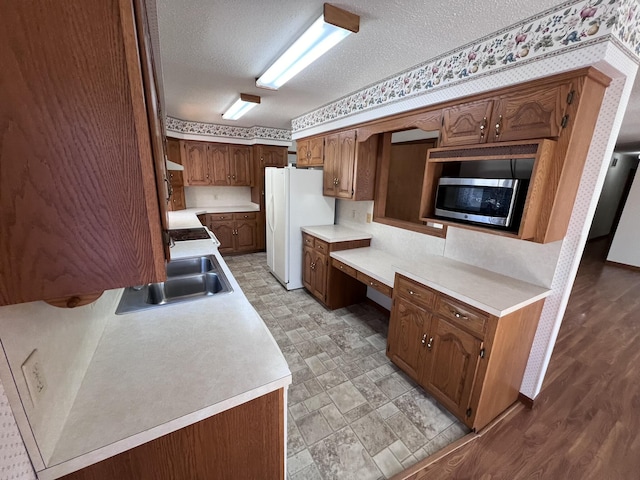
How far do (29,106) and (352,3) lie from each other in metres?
1.51

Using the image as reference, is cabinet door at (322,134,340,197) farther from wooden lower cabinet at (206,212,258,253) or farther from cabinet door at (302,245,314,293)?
wooden lower cabinet at (206,212,258,253)

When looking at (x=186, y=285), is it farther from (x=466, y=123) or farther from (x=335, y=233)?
(x=466, y=123)

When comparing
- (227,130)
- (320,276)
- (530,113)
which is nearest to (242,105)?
(227,130)

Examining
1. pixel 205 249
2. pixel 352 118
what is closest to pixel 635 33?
pixel 352 118

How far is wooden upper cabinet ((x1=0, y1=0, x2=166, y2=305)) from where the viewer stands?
434 millimetres

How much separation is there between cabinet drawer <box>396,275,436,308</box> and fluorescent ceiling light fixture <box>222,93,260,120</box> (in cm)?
250

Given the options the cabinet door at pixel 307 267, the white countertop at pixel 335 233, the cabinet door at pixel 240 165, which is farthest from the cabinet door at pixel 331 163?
the cabinet door at pixel 240 165

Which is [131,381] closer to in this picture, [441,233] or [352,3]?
[352,3]

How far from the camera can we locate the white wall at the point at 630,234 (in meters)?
4.83

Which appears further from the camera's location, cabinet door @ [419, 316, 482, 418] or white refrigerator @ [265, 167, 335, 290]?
white refrigerator @ [265, 167, 335, 290]

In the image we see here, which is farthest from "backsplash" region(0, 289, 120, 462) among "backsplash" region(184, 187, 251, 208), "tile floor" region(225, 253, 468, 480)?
"backsplash" region(184, 187, 251, 208)

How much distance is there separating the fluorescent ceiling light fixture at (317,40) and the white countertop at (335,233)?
164cm

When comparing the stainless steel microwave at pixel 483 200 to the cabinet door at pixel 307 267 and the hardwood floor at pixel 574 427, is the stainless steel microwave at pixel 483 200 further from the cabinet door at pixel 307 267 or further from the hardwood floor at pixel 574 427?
the cabinet door at pixel 307 267

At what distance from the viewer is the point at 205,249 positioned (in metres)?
2.39
